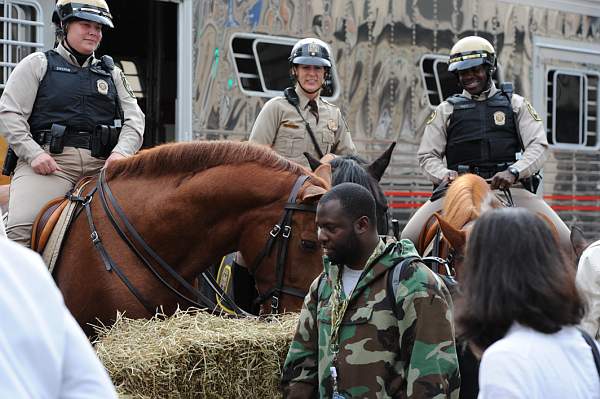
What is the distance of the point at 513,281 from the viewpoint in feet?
8.58

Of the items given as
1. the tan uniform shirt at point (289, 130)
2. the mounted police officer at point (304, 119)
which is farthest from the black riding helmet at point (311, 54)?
the tan uniform shirt at point (289, 130)

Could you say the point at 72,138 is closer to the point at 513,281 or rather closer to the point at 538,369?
the point at 513,281

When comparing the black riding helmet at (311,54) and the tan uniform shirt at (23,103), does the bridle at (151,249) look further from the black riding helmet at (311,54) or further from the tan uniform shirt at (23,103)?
the black riding helmet at (311,54)

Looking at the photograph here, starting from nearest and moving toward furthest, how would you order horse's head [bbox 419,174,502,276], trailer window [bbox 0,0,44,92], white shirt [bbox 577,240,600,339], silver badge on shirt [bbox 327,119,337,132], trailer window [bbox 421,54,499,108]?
1. white shirt [bbox 577,240,600,339]
2. horse's head [bbox 419,174,502,276]
3. trailer window [bbox 0,0,44,92]
4. silver badge on shirt [bbox 327,119,337,132]
5. trailer window [bbox 421,54,499,108]

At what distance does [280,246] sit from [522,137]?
3.44 meters

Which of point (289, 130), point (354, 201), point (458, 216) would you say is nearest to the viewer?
point (354, 201)

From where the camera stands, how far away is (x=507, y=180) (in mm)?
7844

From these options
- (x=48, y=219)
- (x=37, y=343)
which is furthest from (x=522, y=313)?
(x=48, y=219)

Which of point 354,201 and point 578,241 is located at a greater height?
point 354,201

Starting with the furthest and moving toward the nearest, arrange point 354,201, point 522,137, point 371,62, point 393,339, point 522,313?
point 371,62 → point 522,137 → point 354,201 → point 393,339 → point 522,313

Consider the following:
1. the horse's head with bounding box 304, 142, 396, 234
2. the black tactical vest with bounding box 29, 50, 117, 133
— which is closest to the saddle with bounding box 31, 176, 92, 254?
the black tactical vest with bounding box 29, 50, 117, 133

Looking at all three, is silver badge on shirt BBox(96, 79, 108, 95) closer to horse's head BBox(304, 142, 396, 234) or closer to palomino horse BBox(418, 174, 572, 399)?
horse's head BBox(304, 142, 396, 234)

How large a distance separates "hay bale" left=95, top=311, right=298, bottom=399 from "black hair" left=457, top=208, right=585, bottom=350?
1.91m

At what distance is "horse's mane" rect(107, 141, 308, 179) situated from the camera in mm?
5801
